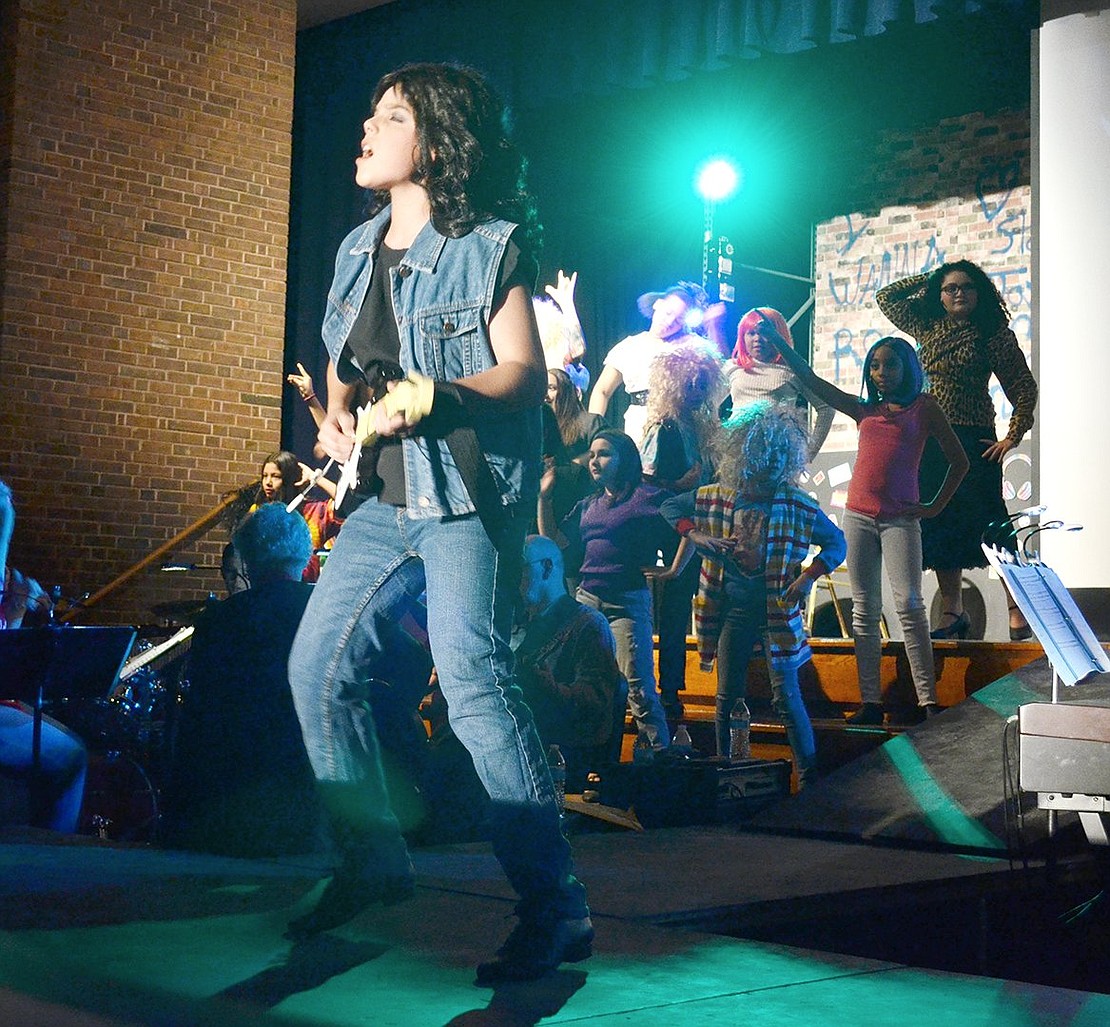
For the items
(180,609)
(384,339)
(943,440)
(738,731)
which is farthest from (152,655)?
(384,339)

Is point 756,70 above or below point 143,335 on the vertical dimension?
above

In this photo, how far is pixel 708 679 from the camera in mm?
6176

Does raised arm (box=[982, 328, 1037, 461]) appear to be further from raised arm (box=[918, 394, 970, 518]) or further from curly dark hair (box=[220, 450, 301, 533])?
curly dark hair (box=[220, 450, 301, 533])

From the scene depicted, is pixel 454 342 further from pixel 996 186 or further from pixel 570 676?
pixel 996 186

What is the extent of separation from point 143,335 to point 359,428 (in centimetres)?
615

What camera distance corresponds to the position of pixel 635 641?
520cm

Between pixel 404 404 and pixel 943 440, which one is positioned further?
pixel 943 440

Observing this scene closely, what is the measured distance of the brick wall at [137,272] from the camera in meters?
7.18

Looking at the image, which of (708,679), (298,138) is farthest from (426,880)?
(298,138)

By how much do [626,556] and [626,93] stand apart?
5948mm

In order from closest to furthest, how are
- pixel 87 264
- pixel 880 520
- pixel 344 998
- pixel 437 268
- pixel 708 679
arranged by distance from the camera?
pixel 344 998
pixel 437 268
pixel 880 520
pixel 708 679
pixel 87 264

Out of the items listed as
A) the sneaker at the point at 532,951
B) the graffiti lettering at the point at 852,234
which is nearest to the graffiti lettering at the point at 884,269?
the graffiti lettering at the point at 852,234

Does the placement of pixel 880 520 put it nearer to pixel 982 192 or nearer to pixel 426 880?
pixel 426 880

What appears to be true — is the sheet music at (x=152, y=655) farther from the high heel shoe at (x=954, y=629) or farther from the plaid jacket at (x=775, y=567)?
the high heel shoe at (x=954, y=629)
